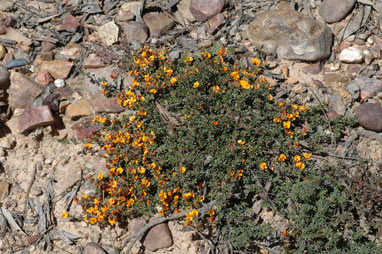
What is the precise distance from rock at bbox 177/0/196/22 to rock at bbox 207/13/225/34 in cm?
29

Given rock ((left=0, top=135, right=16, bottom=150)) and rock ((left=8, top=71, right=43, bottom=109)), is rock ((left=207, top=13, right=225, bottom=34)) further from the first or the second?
rock ((left=0, top=135, right=16, bottom=150))

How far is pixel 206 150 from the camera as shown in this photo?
186 inches

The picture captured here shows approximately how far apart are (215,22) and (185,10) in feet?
1.68

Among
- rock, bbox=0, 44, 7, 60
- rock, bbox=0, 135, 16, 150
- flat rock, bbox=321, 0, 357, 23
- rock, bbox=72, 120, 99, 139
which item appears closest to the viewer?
rock, bbox=0, 135, 16, 150

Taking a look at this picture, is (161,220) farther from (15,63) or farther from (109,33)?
(15,63)

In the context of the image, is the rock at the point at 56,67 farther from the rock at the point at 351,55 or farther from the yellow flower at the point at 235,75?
the rock at the point at 351,55

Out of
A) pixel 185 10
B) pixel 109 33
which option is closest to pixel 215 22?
pixel 185 10

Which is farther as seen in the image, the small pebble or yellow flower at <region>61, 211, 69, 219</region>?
the small pebble

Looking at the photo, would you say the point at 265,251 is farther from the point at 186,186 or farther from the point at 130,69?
the point at 130,69

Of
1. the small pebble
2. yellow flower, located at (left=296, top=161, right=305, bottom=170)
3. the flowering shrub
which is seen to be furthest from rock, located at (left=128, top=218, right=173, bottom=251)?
the small pebble

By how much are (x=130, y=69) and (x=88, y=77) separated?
0.61m

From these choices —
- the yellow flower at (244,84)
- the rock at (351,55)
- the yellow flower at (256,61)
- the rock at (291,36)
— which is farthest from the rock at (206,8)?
the rock at (351,55)

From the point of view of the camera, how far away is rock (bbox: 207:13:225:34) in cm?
566

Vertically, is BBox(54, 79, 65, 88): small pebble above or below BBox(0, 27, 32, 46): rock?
below
